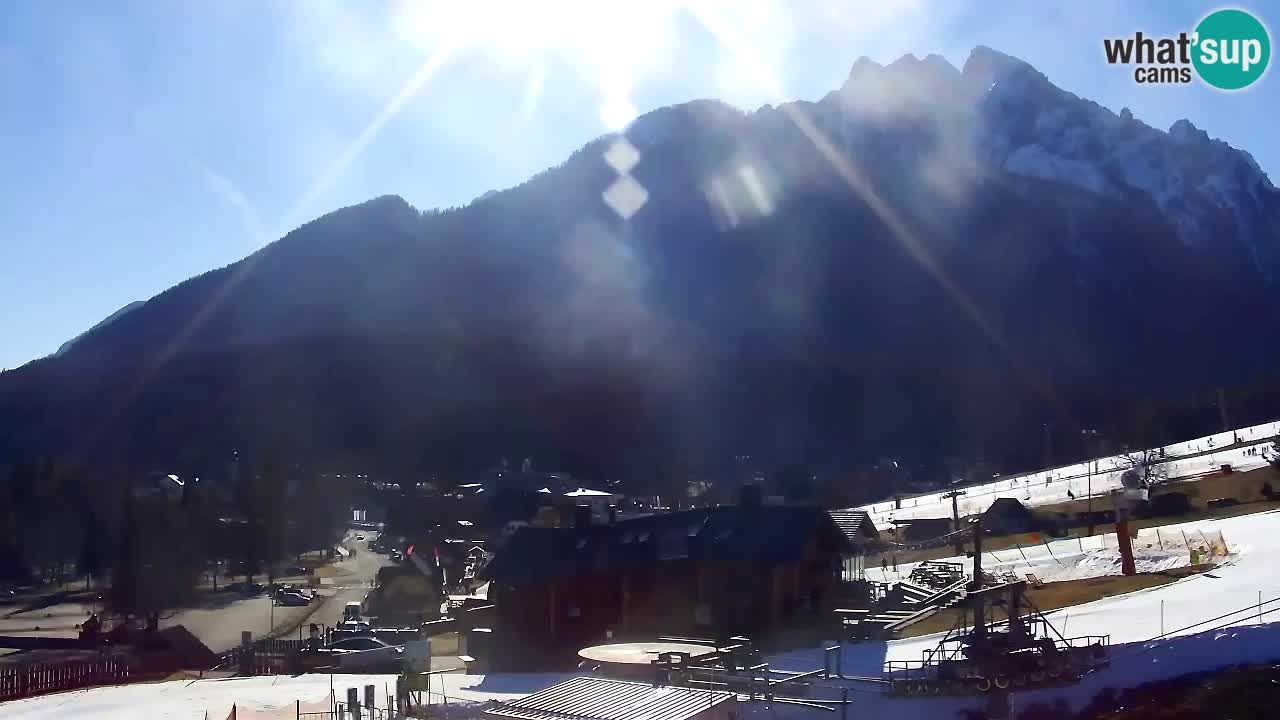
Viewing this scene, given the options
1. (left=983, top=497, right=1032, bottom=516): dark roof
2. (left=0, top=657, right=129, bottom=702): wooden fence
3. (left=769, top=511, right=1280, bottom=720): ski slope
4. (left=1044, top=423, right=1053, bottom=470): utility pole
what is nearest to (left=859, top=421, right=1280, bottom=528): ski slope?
(left=983, top=497, right=1032, bottom=516): dark roof

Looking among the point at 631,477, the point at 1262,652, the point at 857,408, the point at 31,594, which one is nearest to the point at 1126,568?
the point at 1262,652

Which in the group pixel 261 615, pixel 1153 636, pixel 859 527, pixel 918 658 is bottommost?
pixel 261 615

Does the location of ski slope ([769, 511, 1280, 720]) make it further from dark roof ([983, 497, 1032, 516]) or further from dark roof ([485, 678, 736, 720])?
dark roof ([983, 497, 1032, 516])

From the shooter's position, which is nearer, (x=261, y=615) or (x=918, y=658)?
(x=918, y=658)

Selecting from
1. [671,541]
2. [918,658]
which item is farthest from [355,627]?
[918,658]

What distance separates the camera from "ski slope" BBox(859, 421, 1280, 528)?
257 ft

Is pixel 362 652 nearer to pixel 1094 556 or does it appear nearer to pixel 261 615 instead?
pixel 261 615

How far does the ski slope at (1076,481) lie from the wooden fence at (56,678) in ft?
168

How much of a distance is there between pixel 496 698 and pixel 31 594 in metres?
69.3

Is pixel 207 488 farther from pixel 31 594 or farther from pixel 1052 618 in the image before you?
pixel 1052 618

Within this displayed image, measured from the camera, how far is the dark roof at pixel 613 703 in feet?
76.4

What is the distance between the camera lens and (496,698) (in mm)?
29578

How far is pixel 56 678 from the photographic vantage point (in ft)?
125

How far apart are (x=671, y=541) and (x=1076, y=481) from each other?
53.9m
